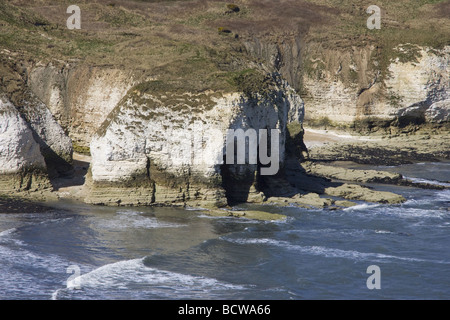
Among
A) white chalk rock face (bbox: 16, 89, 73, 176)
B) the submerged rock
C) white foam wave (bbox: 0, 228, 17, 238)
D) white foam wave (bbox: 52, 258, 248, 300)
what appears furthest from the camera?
the submerged rock

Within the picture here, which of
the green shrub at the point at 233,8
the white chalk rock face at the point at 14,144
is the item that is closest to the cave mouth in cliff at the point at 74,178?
the white chalk rock face at the point at 14,144

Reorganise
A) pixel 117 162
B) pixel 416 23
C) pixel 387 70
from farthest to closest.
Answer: pixel 416 23
pixel 387 70
pixel 117 162

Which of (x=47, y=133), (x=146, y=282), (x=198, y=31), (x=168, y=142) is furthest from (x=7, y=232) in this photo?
(x=198, y=31)

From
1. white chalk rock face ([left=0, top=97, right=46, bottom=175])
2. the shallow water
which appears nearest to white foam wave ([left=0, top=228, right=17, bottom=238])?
the shallow water

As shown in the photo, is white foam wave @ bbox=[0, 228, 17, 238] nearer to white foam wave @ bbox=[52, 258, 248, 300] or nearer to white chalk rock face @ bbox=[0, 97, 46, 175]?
white foam wave @ bbox=[52, 258, 248, 300]

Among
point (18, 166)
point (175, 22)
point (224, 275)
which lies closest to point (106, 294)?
point (224, 275)

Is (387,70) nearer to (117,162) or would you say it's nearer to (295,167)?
(295,167)
